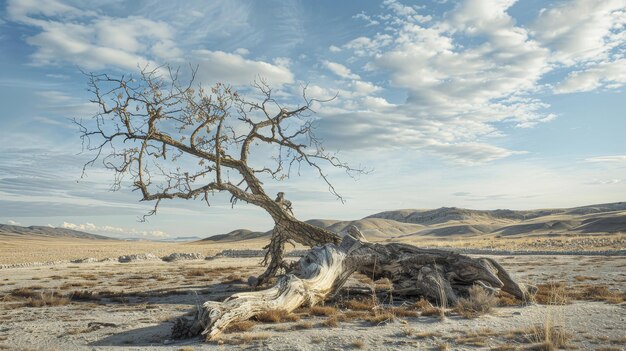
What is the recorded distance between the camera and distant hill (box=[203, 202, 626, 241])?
92.8 metres

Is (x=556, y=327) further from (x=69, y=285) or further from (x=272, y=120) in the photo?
(x=69, y=285)

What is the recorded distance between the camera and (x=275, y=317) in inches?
384

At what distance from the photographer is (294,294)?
10.9 meters

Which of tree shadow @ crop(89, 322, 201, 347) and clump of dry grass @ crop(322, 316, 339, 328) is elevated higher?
tree shadow @ crop(89, 322, 201, 347)

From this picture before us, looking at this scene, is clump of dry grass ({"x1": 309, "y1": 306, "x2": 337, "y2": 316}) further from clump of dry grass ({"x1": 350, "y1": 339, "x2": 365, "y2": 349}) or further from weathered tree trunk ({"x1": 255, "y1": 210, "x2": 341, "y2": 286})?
weathered tree trunk ({"x1": 255, "y1": 210, "x2": 341, "y2": 286})

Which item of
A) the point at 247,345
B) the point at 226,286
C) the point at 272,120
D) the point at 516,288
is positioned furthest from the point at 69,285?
the point at 516,288

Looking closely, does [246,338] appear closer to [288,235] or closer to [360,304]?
[360,304]

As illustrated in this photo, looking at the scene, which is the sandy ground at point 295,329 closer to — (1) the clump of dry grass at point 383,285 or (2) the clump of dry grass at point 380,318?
(2) the clump of dry grass at point 380,318

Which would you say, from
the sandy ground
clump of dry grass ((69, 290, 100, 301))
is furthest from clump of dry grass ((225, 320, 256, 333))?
clump of dry grass ((69, 290, 100, 301))

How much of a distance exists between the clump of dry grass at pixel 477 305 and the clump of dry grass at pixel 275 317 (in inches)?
141

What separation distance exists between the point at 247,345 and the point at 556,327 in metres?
5.44

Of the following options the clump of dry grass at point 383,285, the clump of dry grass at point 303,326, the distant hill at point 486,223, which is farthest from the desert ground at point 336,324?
the distant hill at point 486,223

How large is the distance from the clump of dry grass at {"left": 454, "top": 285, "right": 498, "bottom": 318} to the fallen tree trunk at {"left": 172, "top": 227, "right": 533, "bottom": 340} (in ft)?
1.57

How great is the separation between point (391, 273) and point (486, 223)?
5400 inches
